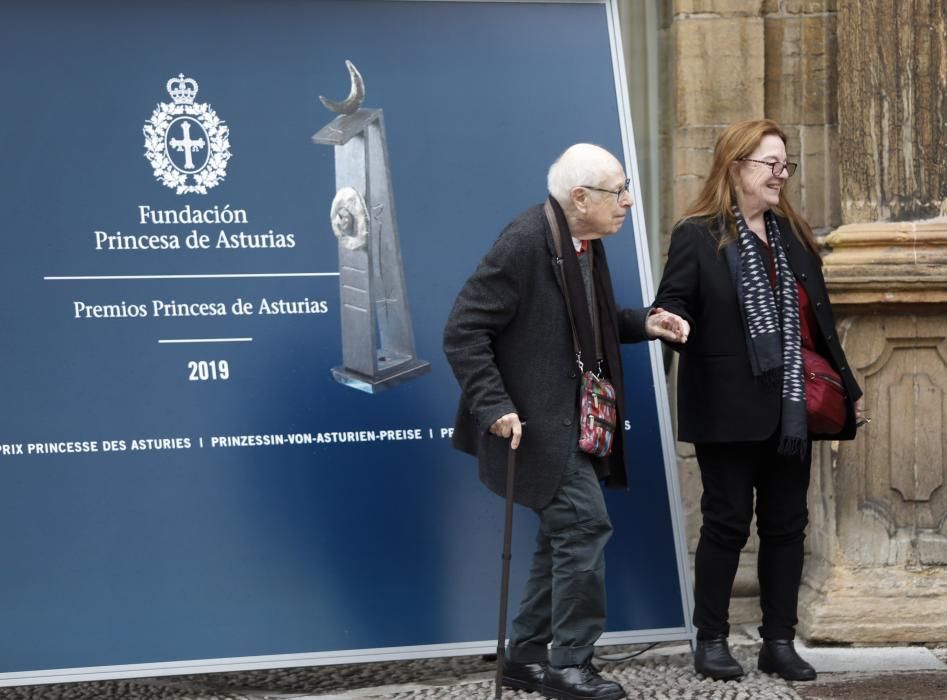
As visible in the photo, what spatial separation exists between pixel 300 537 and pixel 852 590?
2.09 metres

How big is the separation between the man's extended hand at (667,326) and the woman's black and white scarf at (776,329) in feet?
0.73

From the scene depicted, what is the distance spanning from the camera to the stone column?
213 inches

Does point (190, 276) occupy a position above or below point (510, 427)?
above

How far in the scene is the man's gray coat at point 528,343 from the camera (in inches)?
171

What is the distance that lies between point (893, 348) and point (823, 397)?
0.99m

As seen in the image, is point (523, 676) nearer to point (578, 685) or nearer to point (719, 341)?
point (578, 685)

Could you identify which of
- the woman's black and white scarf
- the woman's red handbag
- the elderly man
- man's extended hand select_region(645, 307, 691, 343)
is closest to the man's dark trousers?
the elderly man

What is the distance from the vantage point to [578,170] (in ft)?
14.4

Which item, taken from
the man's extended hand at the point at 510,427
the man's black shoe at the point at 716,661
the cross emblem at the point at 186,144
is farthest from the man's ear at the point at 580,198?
the man's black shoe at the point at 716,661

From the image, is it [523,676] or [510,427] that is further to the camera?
[523,676]

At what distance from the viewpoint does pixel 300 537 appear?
4.77m

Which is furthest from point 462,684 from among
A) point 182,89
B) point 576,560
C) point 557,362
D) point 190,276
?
point 182,89

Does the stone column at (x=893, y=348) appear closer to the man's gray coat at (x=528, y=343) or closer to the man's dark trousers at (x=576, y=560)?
the man's dark trousers at (x=576, y=560)

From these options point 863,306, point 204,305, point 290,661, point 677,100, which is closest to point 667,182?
point 677,100
